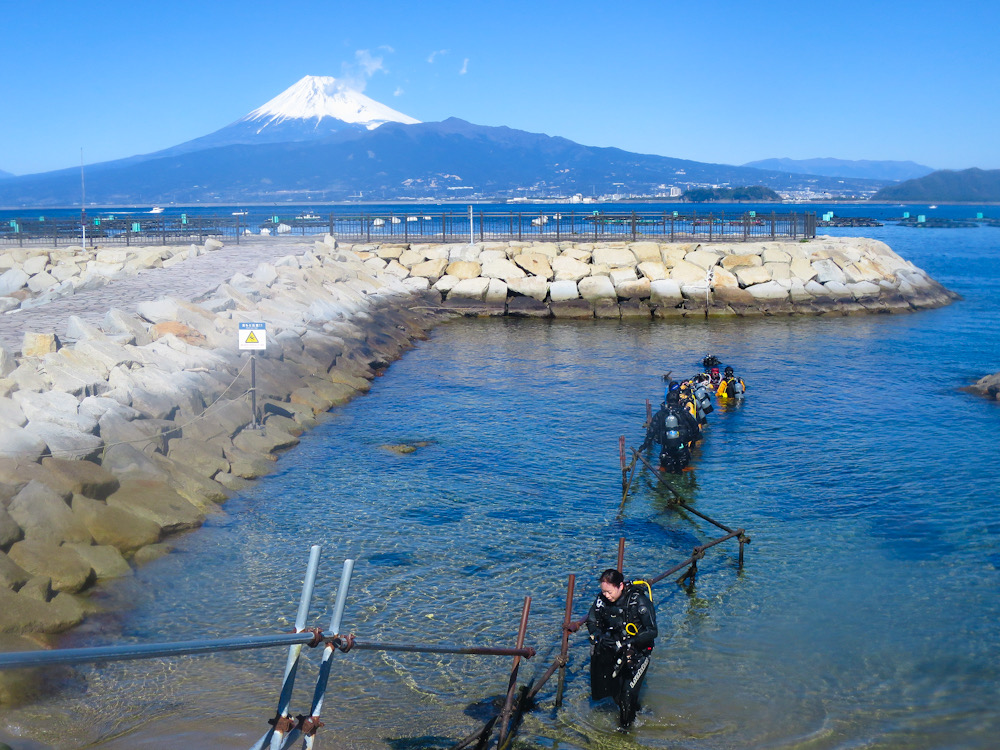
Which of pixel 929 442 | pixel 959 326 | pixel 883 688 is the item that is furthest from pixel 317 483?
pixel 959 326

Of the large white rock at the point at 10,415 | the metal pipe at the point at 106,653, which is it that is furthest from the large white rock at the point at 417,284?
the metal pipe at the point at 106,653

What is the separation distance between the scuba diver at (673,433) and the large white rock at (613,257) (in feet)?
Result: 80.2

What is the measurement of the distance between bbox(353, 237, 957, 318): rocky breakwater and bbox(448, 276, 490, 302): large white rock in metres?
0.04

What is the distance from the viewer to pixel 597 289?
123 feet

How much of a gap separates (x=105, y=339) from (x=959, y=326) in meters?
30.4

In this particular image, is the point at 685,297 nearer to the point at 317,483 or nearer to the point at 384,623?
the point at 317,483

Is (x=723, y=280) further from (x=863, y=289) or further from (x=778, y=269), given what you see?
(x=863, y=289)

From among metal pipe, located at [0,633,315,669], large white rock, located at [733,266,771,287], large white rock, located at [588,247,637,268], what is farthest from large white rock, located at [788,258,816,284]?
metal pipe, located at [0,633,315,669]

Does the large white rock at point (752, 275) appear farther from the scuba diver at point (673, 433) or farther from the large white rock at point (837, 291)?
the scuba diver at point (673, 433)

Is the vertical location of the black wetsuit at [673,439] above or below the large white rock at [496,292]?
below

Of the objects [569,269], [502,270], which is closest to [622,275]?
[569,269]

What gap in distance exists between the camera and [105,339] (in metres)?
16.7

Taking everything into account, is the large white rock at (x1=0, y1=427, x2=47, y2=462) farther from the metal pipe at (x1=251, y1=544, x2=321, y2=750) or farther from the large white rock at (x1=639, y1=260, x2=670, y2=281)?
the large white rock at (x1=639, y1=260, x2=670, y2=281)

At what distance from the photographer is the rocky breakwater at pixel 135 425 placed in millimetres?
9932
